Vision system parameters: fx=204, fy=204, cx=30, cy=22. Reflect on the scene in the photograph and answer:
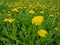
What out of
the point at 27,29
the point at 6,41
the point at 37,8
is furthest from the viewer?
the point at 37,8

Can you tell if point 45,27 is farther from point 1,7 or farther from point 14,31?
point 1,7

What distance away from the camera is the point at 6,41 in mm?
2254

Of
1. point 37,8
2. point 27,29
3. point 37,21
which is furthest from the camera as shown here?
point 37,8

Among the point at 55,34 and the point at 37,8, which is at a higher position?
the point at 55,34

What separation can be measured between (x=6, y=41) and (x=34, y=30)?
34 cm

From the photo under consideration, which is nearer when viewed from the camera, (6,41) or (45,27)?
(6,41)

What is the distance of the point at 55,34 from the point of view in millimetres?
2387

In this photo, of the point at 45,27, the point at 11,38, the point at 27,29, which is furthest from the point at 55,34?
the point at 11,38

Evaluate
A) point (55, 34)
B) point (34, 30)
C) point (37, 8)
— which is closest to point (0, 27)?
point (34, 30)

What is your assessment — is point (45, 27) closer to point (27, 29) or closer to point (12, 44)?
point (27, 29)

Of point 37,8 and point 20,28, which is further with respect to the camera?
point 37,8

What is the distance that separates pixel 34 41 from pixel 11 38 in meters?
0.27

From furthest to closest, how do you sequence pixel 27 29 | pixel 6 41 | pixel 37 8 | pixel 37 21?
pixel 37 8, pixel 27 29, pixel 6 41, pixel 37 21

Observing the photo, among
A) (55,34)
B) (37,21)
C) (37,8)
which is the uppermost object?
(37,21)
